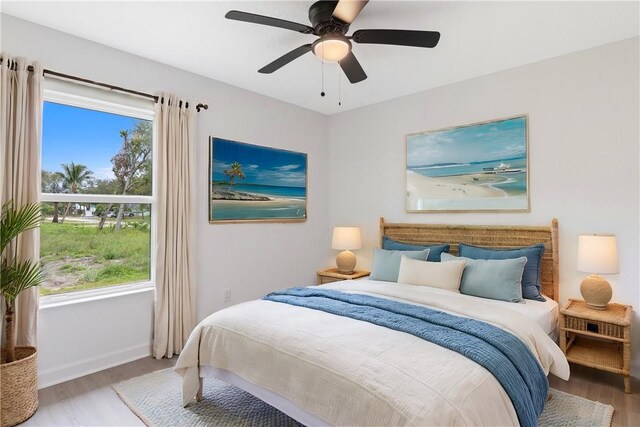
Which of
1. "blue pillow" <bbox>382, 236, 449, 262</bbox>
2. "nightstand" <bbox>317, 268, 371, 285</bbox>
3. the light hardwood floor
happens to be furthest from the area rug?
"nightstand" <bbox>317, 268, 371, 285</bbox>

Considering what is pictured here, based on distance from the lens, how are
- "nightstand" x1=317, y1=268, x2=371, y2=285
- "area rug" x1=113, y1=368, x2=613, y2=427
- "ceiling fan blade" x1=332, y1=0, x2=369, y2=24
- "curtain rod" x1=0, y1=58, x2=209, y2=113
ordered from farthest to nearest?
"nightstand" x1=317, y1=268, x2=371, y2=285, "curtain rod" x1=0, y1=58, x2=209, y2=113, "area rug" x1=113, y1=368, x2=613, y2=427, "ceiling fan blade" x1=332, y1=0, x2=369, y2=24

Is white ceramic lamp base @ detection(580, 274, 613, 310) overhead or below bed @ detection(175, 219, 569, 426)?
overhead

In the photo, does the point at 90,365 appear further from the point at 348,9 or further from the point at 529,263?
the point at 529,263

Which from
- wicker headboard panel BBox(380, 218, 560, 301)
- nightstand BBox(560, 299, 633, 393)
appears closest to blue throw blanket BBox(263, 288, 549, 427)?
nightstand BBox(560, 299, 633, 393)

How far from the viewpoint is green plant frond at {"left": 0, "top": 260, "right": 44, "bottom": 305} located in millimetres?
2219

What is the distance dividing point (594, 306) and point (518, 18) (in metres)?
2.17

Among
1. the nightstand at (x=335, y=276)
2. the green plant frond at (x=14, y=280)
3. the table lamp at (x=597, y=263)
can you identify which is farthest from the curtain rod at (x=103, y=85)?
the table lamp at (x=597, y=263)

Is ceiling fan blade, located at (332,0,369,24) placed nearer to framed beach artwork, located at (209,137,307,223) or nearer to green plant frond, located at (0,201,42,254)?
framed beach artwork, located at (209,137,307,223)

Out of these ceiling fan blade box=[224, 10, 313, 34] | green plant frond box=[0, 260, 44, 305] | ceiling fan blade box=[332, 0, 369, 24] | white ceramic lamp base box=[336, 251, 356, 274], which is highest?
ceiling fan blade box=[332, 0, 369, 24]

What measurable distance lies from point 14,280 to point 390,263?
2.88 meters

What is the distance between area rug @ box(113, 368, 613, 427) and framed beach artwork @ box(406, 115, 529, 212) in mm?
1627

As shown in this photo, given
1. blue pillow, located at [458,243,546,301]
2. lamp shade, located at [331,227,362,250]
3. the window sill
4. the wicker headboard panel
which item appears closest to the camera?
the window sill

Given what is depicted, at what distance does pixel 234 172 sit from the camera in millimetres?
Result: 3826

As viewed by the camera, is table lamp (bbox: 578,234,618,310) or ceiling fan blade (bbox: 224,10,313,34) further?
table lamp (bbox: 578,234,618,310)
